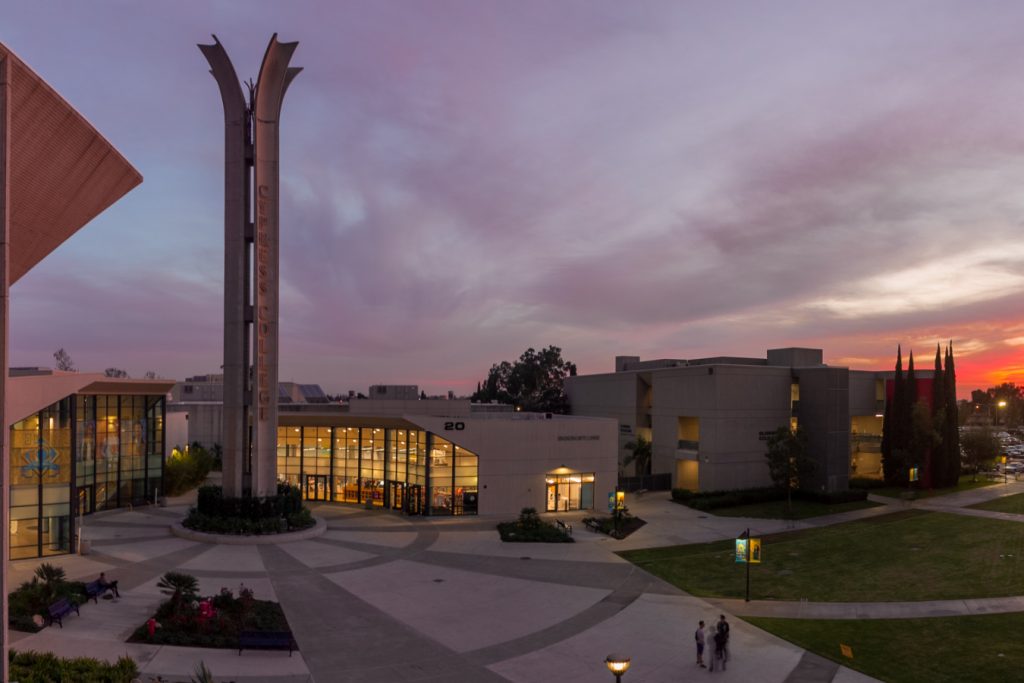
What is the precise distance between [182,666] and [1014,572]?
124ft

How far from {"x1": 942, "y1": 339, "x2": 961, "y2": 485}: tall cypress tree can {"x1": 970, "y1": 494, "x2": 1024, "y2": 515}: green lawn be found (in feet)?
24.5

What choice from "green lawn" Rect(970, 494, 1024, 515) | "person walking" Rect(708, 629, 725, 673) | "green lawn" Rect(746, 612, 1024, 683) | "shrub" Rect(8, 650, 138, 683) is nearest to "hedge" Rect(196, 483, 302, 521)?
"shrub" Rect(8, 650, 138, 683)

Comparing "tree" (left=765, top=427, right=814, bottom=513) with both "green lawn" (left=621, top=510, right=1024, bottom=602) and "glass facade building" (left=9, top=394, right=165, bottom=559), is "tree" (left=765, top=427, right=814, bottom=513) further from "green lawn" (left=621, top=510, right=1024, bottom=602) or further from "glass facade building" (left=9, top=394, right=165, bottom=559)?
"glass facade building" (left=9, top=394, right=165, bottom=559)

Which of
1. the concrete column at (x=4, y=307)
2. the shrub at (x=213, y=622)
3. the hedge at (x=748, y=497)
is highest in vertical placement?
the concrete column at (x=4, y=307)

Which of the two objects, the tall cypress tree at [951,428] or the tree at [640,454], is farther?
the tree at [640,454]

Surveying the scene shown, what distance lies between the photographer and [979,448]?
223 feet

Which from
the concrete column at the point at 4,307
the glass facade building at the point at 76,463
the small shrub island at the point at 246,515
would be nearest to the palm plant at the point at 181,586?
the concrete column at the point at 4,307

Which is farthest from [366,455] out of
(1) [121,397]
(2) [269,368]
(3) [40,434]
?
(3) [40,434]

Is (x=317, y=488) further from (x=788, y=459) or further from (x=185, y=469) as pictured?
(x=788, y=459)

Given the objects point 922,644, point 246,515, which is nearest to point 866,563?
point 922,644

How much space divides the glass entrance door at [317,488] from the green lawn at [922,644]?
3733 centimetres

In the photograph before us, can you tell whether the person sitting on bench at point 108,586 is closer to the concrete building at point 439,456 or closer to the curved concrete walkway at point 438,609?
the curved concrete walkway at point 438,609

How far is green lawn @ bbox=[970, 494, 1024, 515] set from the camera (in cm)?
4891

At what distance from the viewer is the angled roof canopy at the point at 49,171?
589 inches
